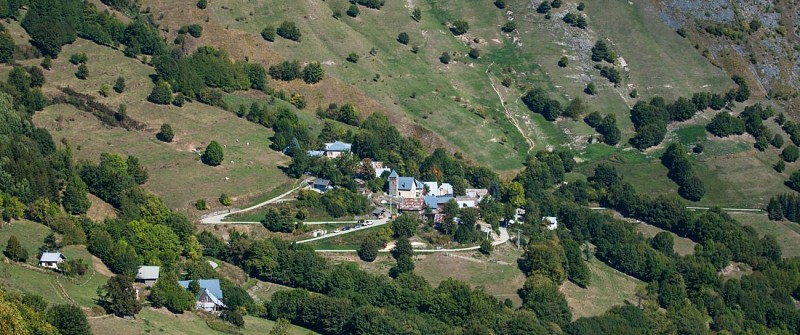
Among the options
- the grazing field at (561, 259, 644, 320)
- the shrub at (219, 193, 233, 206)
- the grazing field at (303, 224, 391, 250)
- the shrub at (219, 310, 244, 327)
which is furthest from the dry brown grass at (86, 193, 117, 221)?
the grazing field at (561, 259, 644, 320)

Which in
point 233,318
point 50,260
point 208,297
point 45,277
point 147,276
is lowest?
point 208,297

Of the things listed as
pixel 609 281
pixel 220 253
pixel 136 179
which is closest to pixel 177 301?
pixel 220 253

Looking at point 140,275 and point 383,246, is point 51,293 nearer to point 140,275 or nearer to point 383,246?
point 140,275

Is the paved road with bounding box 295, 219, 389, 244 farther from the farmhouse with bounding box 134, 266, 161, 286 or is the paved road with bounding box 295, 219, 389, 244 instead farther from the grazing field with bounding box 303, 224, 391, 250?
the farmhouse with bounding box 134, 266, 161, 286

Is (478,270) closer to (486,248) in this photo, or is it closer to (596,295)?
(486,248)

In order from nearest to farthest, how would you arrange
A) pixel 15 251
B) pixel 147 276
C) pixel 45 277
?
pixel 45 277, pixel 15 251, pixel 147 276

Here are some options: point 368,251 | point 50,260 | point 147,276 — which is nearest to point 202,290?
point 147,276

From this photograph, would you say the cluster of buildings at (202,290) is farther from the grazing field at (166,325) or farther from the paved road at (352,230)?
the paved road at (352,230)
